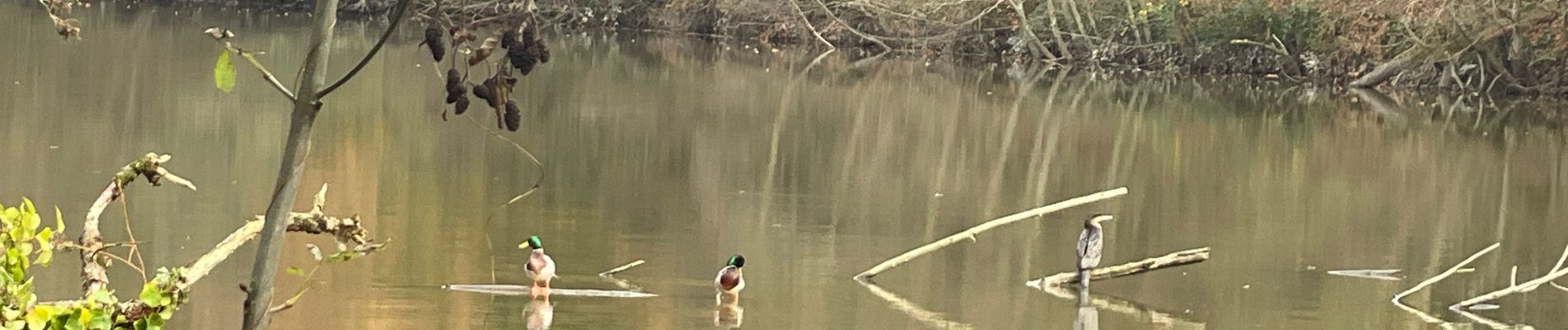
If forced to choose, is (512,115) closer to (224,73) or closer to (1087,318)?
(224,73)

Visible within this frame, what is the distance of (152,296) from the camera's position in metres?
4.66

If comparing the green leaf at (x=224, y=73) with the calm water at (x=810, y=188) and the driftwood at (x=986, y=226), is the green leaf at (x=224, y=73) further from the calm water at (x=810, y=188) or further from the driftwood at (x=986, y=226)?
the driftwood at (x=986, y=226)

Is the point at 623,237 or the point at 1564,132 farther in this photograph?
the point at 1564,132

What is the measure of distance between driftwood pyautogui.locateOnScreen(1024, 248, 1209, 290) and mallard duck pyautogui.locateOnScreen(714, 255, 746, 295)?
2.04 meters

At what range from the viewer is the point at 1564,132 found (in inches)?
1395

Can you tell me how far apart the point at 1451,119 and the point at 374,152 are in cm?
1880

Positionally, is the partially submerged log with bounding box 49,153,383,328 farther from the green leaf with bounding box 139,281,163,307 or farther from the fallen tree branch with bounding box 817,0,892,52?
the fallen tree branch with bounding box 817,0,892,52

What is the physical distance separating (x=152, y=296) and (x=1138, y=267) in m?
10.3

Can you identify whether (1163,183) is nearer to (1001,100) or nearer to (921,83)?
(1001,100)

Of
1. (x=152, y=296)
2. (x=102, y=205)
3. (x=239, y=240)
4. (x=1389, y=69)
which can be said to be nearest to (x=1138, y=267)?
(x=102, y=205)

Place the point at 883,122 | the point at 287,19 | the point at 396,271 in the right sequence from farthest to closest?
the point at 287,19 < the point at 883,122 < the point at 396,271

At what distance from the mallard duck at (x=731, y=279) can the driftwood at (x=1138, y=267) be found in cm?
204

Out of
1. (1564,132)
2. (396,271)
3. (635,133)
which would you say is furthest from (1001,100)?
(396,271)

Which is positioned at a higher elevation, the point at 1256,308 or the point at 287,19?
the point at 1256,308
